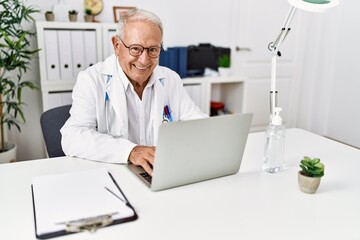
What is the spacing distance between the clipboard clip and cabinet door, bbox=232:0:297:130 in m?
2.82

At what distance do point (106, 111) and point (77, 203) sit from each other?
2.15 feet

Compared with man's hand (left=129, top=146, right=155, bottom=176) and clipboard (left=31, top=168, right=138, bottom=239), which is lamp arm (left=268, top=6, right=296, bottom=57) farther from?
clipboard (left=31, top=168, right=138, bottom=239)

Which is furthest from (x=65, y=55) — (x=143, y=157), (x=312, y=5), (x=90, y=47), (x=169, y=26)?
(x=312, y=5)

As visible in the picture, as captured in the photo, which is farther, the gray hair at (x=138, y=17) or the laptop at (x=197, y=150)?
the gray hair at (x=138, y=17)

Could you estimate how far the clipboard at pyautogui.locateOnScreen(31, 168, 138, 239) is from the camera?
2.66 ft

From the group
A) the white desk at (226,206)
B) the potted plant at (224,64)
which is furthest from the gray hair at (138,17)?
the potted plant at (224,64)

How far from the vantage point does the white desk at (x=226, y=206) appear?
0.83 m

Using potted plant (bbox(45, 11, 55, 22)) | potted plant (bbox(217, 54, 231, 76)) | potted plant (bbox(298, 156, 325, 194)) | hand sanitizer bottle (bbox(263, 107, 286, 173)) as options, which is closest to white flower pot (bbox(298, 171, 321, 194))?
potted plant (bbox(298, 156, 325, 194))

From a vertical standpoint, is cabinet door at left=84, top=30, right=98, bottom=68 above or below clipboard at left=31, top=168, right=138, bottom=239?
above

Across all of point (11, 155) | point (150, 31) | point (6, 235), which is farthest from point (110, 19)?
point (6, 235)

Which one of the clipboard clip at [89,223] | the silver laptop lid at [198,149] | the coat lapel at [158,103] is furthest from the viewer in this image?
the coat lapel at [158,103]

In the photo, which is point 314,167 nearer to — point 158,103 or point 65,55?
point 158,103

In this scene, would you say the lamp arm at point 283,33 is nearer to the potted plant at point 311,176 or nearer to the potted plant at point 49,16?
the potted plant at point 311,176

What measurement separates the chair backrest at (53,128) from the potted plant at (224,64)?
204 centimetres
